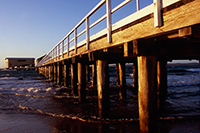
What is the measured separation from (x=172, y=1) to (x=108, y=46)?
86.5 inches

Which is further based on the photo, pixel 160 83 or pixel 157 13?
pixel 160 83

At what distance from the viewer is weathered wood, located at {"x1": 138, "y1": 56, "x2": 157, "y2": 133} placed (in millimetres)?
3097

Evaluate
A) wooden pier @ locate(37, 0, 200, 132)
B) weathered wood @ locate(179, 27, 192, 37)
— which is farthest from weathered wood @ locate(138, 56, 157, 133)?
weathered wood @ locate(179, 27, 192, 37)

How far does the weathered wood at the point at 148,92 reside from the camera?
3097mm

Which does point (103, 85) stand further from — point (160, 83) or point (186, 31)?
point (186, 31)

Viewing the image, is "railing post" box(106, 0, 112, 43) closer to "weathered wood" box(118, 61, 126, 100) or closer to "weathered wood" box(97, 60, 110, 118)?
"weathered wood" box(97, 60, 110, 118)

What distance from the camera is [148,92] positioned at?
3125 millimetres

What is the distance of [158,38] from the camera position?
3.07 m

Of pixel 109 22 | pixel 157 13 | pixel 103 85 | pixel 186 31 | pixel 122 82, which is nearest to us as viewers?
pixel 186 31

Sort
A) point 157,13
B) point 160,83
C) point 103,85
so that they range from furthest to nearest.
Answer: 1. point 160,83
2. point 103,85
3. point 157,13

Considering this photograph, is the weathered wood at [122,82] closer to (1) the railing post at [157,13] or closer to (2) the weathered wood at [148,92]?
(2) the weathered wood at [148,92]

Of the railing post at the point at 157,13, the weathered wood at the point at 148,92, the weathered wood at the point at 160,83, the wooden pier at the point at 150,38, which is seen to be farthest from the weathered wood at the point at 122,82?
the railing post at the point at 157,13

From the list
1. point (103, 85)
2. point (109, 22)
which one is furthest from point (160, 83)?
point (109, 22)

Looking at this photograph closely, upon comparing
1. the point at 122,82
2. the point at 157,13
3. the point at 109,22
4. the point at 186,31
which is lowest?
the point at 122,82
